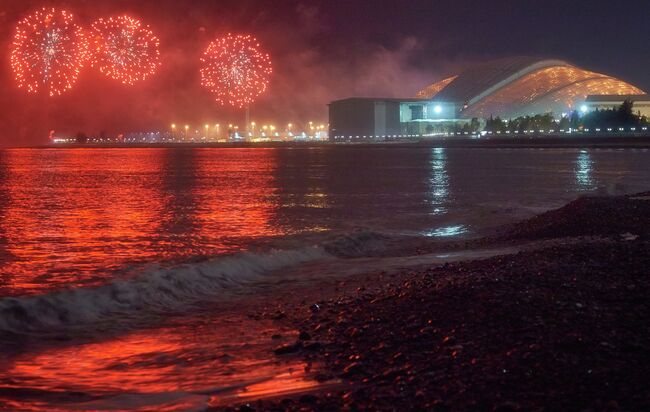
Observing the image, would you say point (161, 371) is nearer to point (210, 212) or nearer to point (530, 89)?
point (210, 212)

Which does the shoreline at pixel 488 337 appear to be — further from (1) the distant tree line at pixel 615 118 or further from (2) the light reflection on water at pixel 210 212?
(1) the distant tree line at pixel 615 118

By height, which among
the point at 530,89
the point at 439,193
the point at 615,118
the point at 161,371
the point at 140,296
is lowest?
the point at 439,193

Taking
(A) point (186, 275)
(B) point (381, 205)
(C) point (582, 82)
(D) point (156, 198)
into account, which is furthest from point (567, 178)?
(C) point (582, 82)

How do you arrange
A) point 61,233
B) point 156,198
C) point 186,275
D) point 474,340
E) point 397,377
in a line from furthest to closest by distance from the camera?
1. point 156,198
2. point 61,233
3. point 186,275
4. point 474,340
5. point 397,377

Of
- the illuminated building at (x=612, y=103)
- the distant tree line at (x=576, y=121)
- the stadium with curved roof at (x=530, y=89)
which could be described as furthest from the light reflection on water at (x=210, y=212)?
the stadium with curved roof at (x=530, y=89)

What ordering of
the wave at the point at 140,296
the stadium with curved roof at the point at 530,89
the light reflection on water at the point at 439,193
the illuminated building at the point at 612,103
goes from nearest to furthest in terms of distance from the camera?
the wave at the point at 140,296 → the light reflection on water at the point at 439,193 → the illuminated building at the point at 612,103 → the stadium with curved roof at the point at 530,89

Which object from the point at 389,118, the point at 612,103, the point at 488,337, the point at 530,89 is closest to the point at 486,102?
the point at 530,89

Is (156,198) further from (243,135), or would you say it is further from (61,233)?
(243,135)
